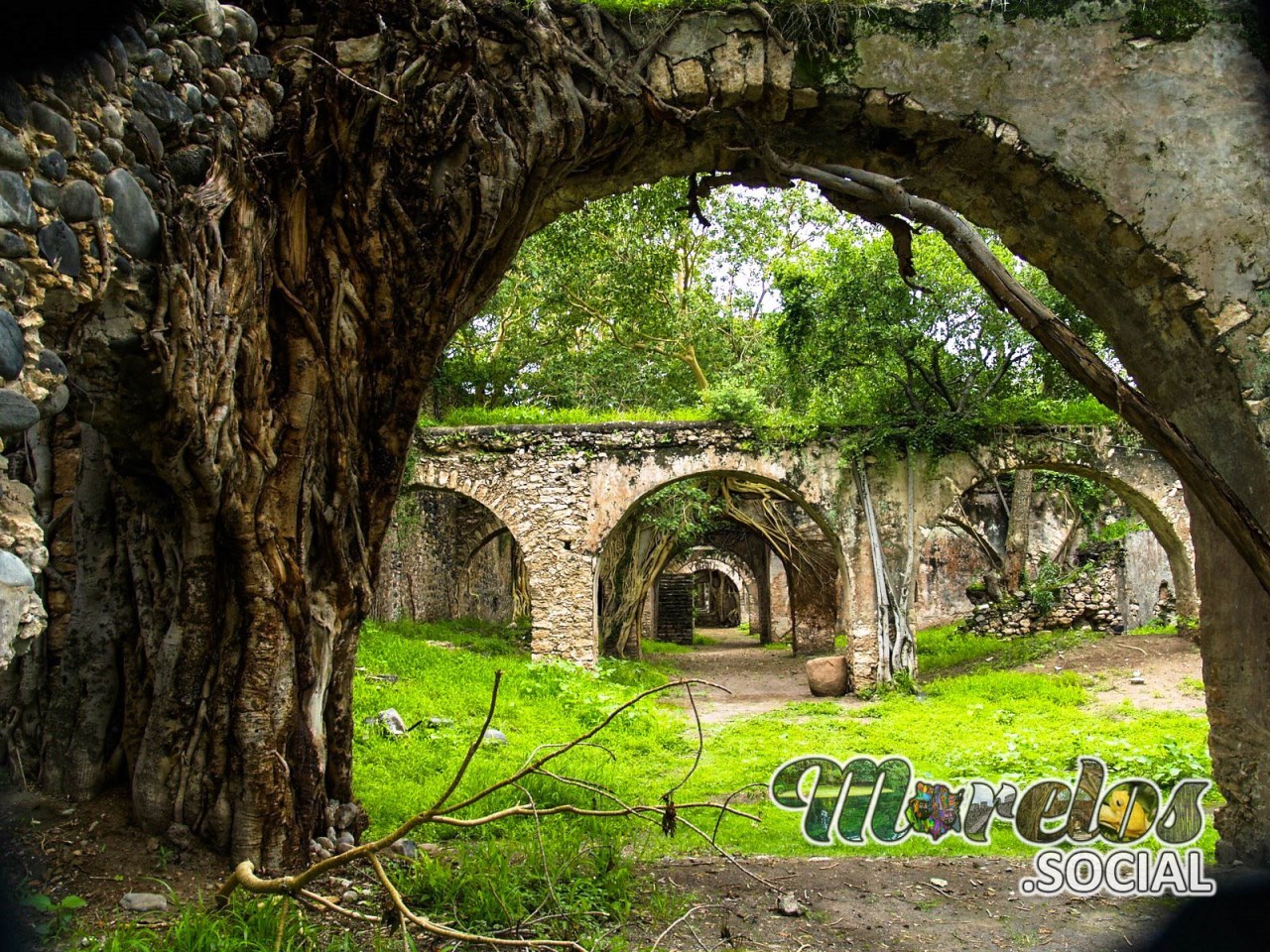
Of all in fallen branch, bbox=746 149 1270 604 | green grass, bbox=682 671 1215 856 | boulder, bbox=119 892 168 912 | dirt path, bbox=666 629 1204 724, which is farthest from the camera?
dirt path, bbox=666 629 1204 724

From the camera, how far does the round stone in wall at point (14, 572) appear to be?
1.65 m

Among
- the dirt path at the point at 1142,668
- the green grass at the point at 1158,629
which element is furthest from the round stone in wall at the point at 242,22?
the green grass at the point at 1158,629

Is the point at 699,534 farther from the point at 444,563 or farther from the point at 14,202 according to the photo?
the point at 14,202

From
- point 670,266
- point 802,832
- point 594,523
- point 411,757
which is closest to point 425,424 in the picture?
point 594,523

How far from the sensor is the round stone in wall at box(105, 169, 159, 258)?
213 centimetres

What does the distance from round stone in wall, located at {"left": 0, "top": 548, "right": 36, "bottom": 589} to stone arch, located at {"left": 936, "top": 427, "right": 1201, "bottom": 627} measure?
35.1 ft

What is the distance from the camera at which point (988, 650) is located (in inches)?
490

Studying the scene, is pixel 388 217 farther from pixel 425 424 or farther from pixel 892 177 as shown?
pixel 425 424

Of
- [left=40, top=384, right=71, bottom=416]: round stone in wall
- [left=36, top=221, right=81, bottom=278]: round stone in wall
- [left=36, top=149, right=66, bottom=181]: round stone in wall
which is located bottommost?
[left=40, top=384, right=71, bottom=416]: round stone in wall

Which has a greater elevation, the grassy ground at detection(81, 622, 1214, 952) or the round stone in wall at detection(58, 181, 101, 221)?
the round stone in wall at detection(58, 181, 101, 221)

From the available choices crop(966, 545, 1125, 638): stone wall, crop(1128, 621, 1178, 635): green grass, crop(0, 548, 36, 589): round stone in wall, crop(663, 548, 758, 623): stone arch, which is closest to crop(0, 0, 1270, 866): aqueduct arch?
crop(0, 548, 36, 589): round stone in wall

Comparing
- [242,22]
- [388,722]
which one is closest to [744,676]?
[388,722]

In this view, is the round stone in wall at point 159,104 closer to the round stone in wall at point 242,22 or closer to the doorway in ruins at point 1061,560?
the round stone in wall at point 242,22

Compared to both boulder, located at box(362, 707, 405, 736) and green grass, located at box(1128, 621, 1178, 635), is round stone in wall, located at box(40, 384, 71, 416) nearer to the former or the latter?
boulder, located at box(362, 707, 405, 736)
